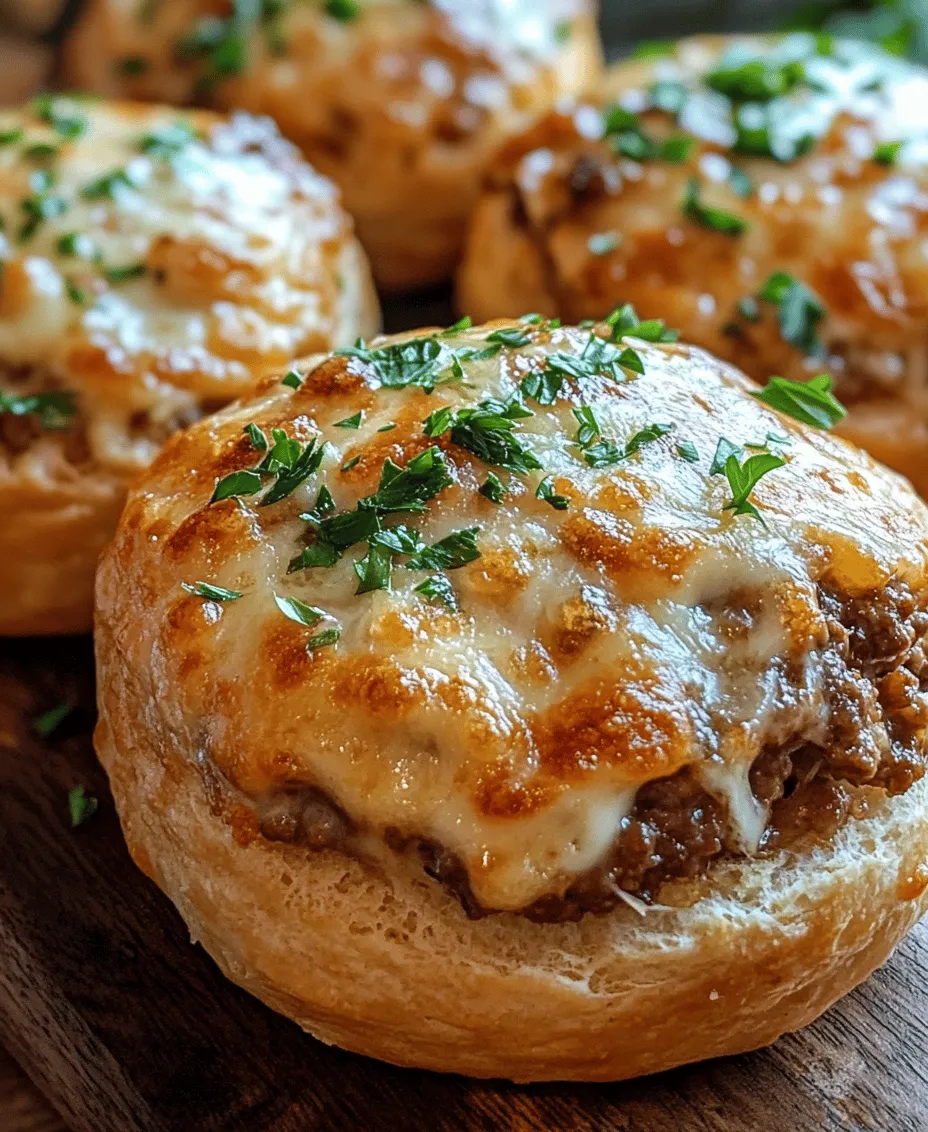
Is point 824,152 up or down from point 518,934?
up

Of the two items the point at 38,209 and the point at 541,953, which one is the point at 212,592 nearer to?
the point at 541,953

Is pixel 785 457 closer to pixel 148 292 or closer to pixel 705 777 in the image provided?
pixel 705 777

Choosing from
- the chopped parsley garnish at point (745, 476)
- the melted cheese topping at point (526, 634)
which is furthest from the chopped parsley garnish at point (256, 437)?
the chopped parsley garnish at point (745, 476)

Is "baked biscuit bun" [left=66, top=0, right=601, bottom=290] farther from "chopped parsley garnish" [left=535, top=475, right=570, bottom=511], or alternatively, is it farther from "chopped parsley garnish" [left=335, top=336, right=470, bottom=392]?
"chopped parsley garnish" [left=535, top=475, right=570, bottom=511]

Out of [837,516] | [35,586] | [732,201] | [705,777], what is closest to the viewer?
[705,777]

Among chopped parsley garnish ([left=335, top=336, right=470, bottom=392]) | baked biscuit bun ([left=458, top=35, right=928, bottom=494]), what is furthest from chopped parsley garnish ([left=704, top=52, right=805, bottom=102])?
chopped parsley garnish ([left=335, top=336, right=470, bottom=392])

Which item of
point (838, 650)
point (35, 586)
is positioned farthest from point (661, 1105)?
point (35, 586)

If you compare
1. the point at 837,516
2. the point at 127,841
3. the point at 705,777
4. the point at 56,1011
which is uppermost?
the point at 837,516

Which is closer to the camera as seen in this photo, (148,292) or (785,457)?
(785,457)
